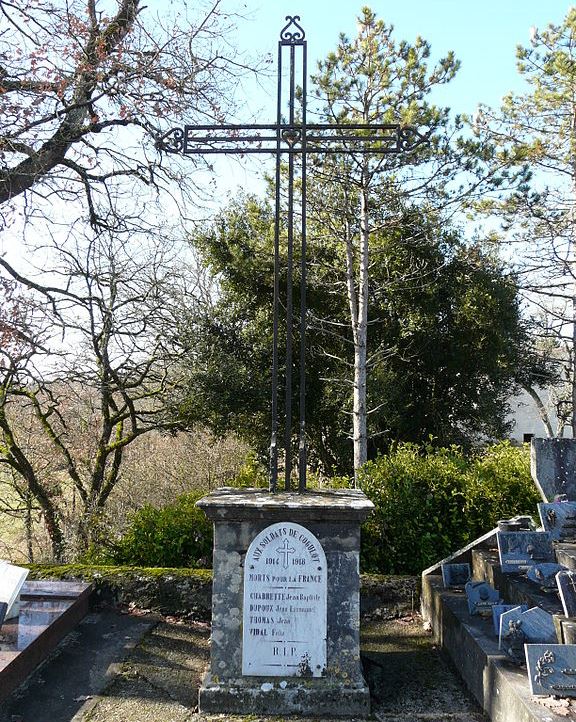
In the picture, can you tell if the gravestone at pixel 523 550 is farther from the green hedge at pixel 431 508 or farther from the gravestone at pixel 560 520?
the green hedge at pixel 431 508

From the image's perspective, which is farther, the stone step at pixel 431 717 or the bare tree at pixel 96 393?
the bare tree at pixel 96 393

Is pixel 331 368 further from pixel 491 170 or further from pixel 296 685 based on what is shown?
pixel 296 685

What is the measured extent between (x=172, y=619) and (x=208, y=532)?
1071mm

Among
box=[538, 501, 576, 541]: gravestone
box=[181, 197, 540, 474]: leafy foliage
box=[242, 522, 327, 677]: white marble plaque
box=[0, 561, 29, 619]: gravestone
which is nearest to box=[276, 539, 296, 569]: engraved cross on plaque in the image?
box=[242, 522, 327, 677]: white marble plaque

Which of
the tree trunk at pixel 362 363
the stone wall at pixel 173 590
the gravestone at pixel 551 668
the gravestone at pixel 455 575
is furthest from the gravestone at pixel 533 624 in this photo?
the tree trunk at pixel 362 363

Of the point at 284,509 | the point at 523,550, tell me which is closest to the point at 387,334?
the point at 523,550

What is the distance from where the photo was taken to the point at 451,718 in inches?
156

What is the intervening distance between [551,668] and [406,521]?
11.1 feet

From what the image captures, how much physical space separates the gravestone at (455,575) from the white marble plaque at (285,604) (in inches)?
74.8

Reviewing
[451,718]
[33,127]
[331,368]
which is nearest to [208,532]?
[451,718]

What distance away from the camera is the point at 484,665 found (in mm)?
4027

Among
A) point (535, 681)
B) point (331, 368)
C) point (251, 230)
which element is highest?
point (251, 230)

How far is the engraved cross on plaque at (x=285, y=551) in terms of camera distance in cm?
417

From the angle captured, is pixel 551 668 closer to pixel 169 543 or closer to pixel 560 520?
pixel 560 520
